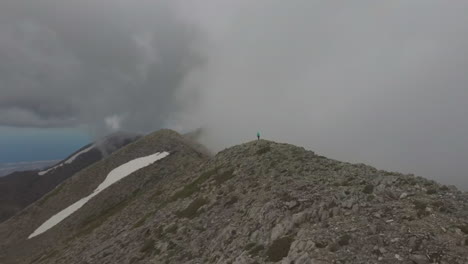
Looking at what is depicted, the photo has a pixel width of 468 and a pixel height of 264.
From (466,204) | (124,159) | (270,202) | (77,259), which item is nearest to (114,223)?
(77,259)

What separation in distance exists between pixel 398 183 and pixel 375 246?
9726 mm

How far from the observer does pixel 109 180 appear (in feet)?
300

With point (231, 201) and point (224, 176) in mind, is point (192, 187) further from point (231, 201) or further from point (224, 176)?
point (231, 201)

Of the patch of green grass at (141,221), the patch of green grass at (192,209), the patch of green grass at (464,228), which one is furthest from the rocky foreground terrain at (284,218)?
the patch of green grass at (141,221)

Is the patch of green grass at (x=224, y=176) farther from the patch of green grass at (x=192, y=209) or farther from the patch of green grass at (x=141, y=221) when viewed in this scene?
the patch of green grass at (x=141, y=221)

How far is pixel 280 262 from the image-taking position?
20.3 m

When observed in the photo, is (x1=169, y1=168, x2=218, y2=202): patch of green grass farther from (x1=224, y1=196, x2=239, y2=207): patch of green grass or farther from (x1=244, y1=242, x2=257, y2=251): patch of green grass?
(x1=244, y1=242, x2=257, y2=251): patch of green grass

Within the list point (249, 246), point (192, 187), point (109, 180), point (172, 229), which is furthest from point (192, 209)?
point (109, 180)

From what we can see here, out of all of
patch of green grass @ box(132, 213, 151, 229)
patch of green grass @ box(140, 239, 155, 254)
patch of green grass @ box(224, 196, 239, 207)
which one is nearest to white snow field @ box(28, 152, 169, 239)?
patch of green grass @ box(132, 213, 151, 229)

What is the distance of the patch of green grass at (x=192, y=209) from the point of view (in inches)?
1377

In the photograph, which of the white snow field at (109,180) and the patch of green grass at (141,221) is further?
the white snow field at (109,180)

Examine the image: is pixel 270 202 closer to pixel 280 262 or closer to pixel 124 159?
pixel 280 262

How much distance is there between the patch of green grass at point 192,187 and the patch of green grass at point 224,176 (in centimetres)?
245

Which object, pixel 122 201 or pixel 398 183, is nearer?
pixel 398 183
